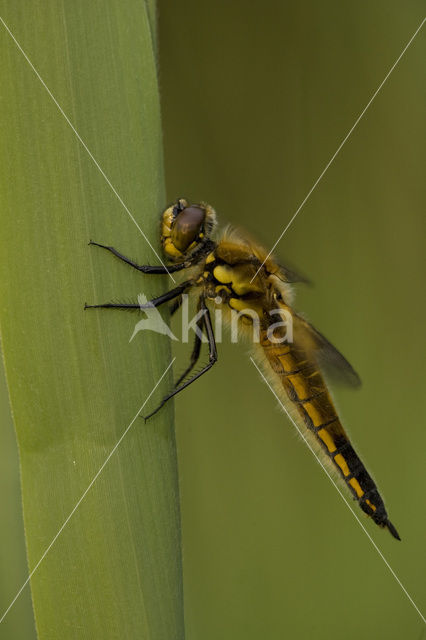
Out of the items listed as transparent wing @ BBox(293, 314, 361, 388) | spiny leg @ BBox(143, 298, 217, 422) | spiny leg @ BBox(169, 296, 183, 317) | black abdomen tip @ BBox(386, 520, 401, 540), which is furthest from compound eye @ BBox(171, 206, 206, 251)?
black abdomen tip @ BBox(386, 520, 401, 540)

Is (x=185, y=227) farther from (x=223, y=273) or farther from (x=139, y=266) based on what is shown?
(x=139, y=266)

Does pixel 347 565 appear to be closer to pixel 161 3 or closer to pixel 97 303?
pixel 97 303

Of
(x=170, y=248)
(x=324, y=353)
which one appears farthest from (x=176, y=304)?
(x=324, y=353)

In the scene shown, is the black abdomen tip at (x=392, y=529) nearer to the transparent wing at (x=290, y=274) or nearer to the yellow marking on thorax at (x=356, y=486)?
the yellow marking on thorax at (x=356, y=486)

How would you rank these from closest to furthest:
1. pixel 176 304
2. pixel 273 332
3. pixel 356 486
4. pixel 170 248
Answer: pixel 170 248
pixel 176 304
pixel 356 486
pixel 273 332

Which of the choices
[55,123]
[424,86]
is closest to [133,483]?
[55,123]

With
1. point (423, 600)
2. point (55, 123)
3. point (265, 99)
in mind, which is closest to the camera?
point (55, 123)
